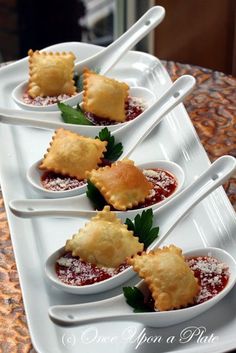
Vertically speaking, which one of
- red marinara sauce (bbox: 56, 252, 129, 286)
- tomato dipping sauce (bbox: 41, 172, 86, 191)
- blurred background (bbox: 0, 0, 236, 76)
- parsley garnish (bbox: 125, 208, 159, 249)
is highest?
parsley garnish (bbox: 125, 208, 159, 249)

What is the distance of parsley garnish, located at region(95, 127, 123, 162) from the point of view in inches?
68.7

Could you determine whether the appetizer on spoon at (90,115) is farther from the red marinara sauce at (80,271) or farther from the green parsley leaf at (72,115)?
the red marinara sauce at (80,271)

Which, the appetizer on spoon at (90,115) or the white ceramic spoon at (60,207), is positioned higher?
the white ceramic spoon at (60,207)

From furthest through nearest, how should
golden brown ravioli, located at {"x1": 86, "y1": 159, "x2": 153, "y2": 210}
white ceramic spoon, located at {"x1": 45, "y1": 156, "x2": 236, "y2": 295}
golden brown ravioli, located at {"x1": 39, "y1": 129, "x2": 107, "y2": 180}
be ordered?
golden brown ravioli, located at {"x1": 39, "y1": 129, "x2": 107, "y2": 180} → golden brown ravioli, located at {"x1": 86, "y1": 159, "x2": 153, "y2": 210} → white ceramic spoon, located at {"x1": 45, "y1": 156, "x2": 236, "y2": 295}

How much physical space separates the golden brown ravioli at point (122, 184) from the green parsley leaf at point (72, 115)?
26 cm

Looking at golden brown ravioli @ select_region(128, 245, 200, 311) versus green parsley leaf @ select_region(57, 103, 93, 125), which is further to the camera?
green parsley leaf @ select_region(57, 103, 93, 125)

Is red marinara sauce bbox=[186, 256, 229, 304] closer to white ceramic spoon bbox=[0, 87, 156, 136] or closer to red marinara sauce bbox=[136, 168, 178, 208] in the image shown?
red marinara sauce bbox=[136, 168, 178, 208]

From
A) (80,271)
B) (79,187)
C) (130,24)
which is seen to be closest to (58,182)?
(79,187)

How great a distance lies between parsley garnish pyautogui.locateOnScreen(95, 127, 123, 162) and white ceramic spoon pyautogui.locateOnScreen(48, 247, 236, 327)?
1.55ft

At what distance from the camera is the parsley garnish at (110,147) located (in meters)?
1.75

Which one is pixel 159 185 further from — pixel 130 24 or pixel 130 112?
pixel 130 24

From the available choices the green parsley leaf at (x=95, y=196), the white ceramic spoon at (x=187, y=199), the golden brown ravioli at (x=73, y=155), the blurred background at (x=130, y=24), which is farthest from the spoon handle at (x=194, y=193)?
the blurred background at (x=130, y=24)

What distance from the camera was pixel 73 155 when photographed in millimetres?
1675

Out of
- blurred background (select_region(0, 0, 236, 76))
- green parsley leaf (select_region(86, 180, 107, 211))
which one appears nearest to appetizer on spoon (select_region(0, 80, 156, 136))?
green parsley leaf (select_region(86, 180, 107, 211))
